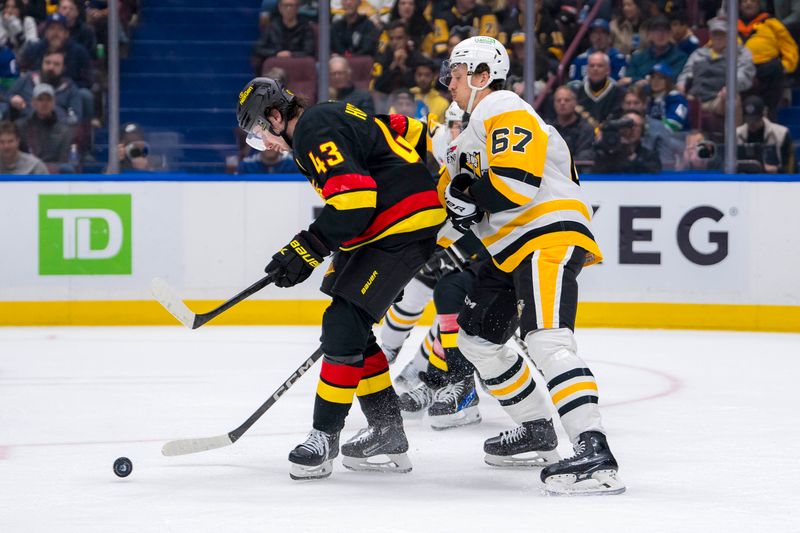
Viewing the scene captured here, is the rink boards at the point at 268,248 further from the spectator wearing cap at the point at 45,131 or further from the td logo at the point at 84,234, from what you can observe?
the spectator wearing cap at the point at 45,131

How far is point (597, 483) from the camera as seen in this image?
10.5 feet

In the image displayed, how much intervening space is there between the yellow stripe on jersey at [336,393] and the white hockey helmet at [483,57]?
920mm

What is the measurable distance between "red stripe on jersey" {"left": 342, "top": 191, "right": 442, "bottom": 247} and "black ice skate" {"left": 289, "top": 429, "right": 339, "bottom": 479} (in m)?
0.52

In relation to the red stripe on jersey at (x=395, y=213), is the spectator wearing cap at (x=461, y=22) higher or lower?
higher

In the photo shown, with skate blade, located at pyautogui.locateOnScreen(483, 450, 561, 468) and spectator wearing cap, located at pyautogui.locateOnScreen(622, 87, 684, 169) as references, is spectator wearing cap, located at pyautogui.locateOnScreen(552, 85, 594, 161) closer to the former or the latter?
spectator wearing cap, located at pyautogui.locateOnScreen(622, 87, 684, 169)

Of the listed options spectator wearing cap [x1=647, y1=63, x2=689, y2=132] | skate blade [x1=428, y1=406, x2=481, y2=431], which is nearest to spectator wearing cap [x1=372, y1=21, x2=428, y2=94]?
spectator wearing cap [x1=647, y1=63, x2=689, y2=132]

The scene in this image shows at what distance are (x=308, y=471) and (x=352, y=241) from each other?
62 centimetres

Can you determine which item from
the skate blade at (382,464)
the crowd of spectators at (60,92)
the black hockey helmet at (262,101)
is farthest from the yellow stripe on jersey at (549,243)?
the crowd of spectators at (60,92)

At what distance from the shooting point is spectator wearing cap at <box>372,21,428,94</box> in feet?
24.0

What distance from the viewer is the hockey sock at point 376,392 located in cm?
349

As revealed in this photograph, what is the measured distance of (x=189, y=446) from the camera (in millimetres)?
3502

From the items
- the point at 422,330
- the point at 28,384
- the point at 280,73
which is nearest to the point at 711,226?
the point at 422,330

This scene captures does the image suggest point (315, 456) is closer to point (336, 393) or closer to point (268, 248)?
point (336, 393)

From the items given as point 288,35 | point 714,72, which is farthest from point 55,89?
point 714,72
